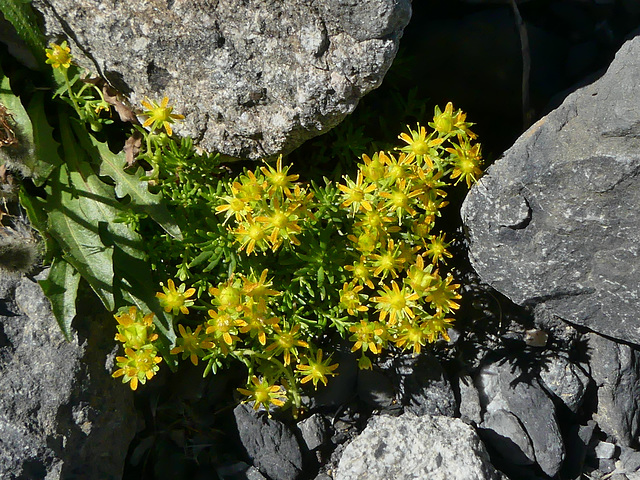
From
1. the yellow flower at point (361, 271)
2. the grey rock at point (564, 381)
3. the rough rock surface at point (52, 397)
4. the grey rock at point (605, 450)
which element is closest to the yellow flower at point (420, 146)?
the yellow flower at point (361, 271)

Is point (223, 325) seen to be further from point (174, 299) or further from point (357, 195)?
point (357, 195)

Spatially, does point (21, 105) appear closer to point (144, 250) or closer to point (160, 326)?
point (144, 250)

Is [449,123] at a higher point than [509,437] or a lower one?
higher

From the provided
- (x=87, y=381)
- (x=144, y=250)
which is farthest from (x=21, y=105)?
(x=87, y=381)

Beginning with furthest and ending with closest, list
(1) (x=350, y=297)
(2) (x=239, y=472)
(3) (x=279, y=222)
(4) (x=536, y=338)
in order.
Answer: (4) (x=536, y=338), (2) (x=239, y=472), (1) (x=350, y=297), (3) (x=279, y=222)

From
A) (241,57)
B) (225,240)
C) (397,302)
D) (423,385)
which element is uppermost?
(241,57)

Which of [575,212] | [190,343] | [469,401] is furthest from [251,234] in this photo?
[469,401]

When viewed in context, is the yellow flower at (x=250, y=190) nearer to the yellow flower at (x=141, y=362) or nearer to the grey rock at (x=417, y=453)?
the yellow flower at (x=141, y=362)
